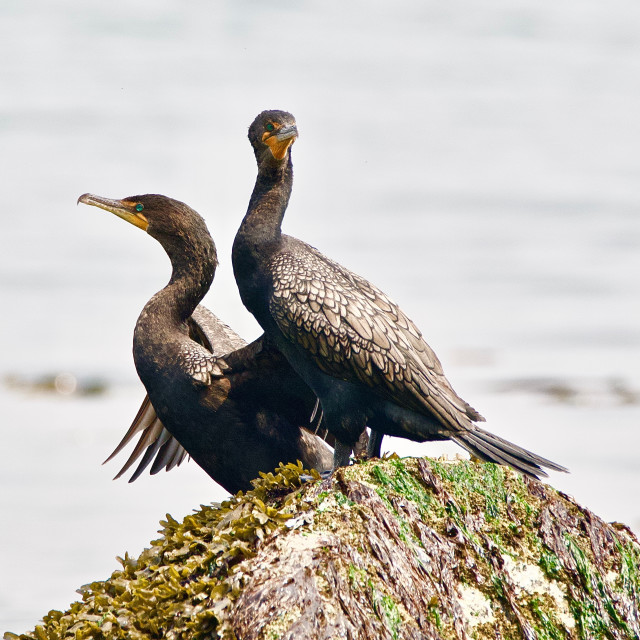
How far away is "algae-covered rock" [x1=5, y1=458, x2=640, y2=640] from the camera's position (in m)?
3.68

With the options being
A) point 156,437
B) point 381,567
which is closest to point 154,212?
point 156,437

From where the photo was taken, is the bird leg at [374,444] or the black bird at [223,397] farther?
the black bird at [223,397]

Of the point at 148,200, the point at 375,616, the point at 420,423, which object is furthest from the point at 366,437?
the point at 375,616

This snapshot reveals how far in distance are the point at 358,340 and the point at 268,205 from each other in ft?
3.54

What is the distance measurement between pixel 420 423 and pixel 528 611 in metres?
1.31

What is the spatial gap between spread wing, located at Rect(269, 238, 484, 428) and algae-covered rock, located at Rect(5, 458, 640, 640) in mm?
635

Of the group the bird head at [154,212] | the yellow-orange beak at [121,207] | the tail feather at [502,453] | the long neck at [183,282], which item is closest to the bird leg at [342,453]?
the tail feather at [502,453]

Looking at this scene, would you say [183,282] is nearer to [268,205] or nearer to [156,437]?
[268,205]

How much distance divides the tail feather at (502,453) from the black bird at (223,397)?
117cm

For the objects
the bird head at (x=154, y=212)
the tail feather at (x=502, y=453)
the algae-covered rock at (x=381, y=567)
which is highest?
the bird head at (x=154, y=212)

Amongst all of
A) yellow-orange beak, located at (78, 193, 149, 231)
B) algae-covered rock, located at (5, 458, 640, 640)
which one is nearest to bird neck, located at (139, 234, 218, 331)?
yellow-orange beak, located at (78, 193, 149, 231)

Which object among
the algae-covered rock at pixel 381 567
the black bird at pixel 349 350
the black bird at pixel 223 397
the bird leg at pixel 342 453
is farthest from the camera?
the black bird at pixel 223 397

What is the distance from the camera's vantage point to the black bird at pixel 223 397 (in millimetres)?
5879

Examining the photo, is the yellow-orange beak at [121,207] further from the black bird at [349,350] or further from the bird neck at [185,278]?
the black bird at [349,350]
